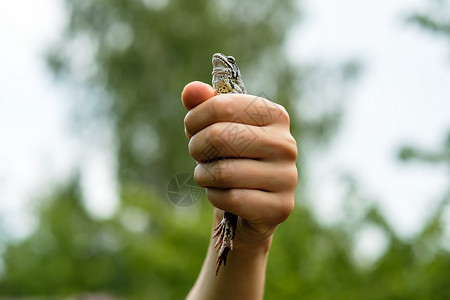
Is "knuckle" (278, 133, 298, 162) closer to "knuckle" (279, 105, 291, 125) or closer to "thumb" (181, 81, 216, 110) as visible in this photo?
"knuckle" (279, 105, 291, 125)

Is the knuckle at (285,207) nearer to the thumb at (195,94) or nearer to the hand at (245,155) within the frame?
the hand at (245,155)

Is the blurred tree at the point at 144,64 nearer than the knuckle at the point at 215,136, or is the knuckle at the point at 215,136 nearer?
the knuckle at the point at 215,136

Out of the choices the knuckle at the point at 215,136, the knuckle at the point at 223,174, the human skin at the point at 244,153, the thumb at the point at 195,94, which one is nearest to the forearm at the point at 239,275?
the human skin at the point at 244,153

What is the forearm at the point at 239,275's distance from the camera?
2.23 metres

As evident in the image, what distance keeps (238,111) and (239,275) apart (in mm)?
917

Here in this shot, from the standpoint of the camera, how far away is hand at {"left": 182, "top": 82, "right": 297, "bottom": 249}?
176 cm

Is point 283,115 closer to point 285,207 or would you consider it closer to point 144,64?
point 285,207

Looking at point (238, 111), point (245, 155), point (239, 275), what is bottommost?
point (239, 275)

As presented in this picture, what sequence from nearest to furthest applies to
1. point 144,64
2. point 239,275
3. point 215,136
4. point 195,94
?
point 215,136 → point 195,94 → point 239,275 → point 144,64

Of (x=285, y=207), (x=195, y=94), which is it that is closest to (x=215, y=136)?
(x=195, y=94)

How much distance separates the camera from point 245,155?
1.79m

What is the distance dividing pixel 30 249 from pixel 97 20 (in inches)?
369

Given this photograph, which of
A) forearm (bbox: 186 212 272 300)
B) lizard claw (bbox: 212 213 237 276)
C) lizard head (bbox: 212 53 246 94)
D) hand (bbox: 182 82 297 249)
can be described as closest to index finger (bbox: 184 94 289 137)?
hand (bbox: 182 82 297 249)

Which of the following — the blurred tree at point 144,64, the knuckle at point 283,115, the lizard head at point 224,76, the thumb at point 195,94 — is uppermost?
the blurred tree at point 144,64
